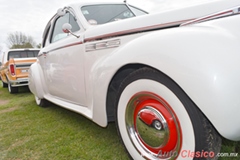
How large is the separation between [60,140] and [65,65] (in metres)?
1.00

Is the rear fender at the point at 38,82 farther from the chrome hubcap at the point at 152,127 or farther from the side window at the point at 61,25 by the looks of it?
the chrome hubcap at the point at 152,127

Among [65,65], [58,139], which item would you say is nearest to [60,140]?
[58,139]

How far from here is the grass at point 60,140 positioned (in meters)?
1.85

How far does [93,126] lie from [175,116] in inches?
63.0

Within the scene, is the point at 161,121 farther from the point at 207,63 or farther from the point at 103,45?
the point at 103,45

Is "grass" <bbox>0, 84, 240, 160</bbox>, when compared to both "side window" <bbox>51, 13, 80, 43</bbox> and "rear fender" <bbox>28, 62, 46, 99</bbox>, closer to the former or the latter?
"rear fender" <bbox>28, 62, 46, 99</bbox>

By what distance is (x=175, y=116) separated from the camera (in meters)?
1.20

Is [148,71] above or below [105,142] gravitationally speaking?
above

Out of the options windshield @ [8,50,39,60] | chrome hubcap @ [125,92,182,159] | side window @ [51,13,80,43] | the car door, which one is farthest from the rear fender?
windshield @ [8,50,39,60]

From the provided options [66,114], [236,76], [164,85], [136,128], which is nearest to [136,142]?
[136,128]

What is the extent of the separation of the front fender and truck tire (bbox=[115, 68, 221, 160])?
9cm

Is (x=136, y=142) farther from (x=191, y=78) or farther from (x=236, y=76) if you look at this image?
(x=236, y=76)

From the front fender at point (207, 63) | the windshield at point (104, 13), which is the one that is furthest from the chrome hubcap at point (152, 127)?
the windshield at point (104, 13)

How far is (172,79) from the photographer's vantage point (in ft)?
3.78
